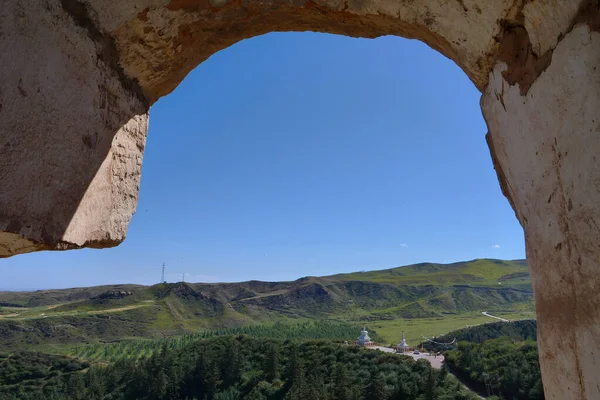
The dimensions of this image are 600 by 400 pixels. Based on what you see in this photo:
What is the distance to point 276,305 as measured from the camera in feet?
317

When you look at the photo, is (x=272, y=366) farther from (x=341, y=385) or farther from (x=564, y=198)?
(x=564, y=198)

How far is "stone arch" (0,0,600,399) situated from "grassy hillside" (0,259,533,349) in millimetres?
60368

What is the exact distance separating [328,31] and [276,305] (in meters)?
97.8

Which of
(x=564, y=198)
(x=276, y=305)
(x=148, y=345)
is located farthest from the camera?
(x=276, y=305)

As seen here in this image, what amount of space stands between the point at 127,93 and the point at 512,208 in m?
1.88

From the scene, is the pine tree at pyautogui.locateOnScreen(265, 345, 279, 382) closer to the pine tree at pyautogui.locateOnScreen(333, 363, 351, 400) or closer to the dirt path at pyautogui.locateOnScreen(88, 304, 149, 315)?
the pine tree at pyautogui.locateOnScreen(333, 363, 351, 400)

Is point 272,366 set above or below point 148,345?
above

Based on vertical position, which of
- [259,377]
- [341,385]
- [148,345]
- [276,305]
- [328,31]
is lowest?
[259,377]

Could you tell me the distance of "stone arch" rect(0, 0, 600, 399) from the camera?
130 centimetres

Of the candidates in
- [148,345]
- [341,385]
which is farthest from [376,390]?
[148,345]

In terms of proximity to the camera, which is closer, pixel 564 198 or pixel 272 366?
pixel 564 198

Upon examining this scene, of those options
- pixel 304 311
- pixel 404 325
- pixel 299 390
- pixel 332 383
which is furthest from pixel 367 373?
pixel 304 311

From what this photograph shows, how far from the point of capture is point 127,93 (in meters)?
2.14

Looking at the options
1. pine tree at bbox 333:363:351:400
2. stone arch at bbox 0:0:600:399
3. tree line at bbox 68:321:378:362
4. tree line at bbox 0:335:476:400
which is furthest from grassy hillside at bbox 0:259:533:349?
stone arch at bbox 0:0:600:399
